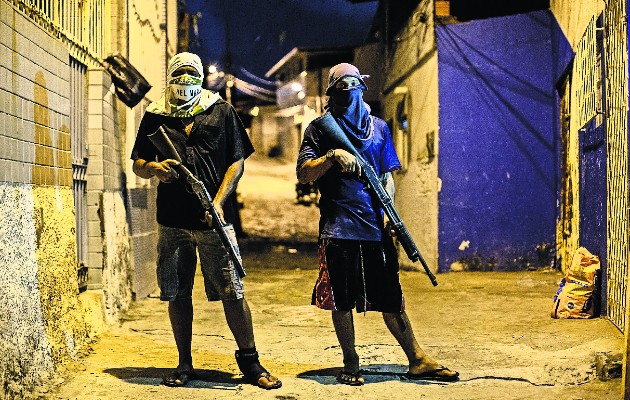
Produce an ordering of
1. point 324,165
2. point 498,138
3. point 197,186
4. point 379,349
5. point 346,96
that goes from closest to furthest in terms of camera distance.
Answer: point 197,186, point 324,165, point 346,96, point 379,349, point 498,138

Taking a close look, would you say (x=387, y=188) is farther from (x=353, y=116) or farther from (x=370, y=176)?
(x=353, y=116)

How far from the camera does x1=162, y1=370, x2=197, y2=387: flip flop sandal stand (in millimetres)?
4684

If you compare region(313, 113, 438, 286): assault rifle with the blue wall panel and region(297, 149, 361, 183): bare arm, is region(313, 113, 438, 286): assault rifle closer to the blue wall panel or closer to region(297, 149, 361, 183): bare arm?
region(297, 149, 361, 183): bare arm

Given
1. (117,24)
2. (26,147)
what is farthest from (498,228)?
(26,147)

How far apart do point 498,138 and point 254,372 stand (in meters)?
7.37

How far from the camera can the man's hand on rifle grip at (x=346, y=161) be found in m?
4.55

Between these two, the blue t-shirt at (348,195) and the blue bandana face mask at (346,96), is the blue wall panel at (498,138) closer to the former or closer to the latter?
the blue t-shirt at (348,195)

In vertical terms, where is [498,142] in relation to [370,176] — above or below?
above

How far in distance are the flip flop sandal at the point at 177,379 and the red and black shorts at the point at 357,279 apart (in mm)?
921

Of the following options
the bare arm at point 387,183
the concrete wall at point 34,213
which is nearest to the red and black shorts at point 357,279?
the bare arm at point 387,183

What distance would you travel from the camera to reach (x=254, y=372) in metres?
4.66

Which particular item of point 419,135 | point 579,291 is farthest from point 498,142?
point 579,291

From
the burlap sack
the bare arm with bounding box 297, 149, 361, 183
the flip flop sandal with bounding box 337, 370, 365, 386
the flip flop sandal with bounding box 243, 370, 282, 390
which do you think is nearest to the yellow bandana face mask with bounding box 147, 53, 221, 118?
the bare arm with bounding box 297, 149, 361, 183

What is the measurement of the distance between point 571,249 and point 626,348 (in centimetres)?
571
